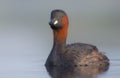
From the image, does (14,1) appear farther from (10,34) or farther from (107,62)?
(107,62)

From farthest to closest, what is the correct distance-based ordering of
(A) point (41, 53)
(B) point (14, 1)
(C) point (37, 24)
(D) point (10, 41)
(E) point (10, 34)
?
(B) point (14, 1) → (C) point (37, 24) → (E) point (10, 34) → (D) point (10, 41) → (A) point (41, 53)

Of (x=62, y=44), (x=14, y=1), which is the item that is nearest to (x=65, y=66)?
(x=62, y=44)

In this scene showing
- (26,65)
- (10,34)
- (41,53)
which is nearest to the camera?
(26,65)

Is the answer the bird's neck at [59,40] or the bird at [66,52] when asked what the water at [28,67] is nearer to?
the bird at [66,52]

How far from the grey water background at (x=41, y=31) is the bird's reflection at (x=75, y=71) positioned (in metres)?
0.17

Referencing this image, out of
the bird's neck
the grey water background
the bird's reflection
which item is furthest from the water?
the bird's neck

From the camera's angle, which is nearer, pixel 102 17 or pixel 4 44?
pixel 4 44

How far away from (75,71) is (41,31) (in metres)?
6.25

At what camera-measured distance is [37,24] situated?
26.6 m

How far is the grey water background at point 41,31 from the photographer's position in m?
19.0

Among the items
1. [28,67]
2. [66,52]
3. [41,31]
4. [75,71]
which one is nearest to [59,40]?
[66,52]

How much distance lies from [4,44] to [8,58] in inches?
73.7

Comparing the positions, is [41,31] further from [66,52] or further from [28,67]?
[28,67]

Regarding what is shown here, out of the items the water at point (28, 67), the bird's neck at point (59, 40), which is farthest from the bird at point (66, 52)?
the water at point (28, 67)
